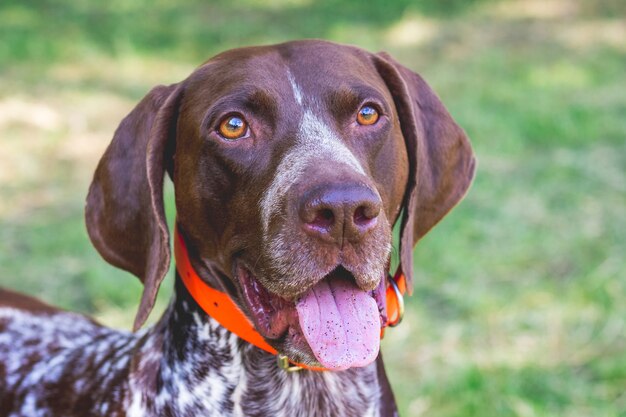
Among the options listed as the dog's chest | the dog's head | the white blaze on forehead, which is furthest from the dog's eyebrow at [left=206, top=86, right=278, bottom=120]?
the dog's chest

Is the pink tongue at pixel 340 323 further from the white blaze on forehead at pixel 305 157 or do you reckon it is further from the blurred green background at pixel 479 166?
the blurred green background at pixel 479 166

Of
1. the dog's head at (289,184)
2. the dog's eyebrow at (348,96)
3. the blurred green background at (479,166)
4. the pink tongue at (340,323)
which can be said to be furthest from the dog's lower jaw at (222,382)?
the blurred green background at (479,166)

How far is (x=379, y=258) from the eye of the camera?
2.81m

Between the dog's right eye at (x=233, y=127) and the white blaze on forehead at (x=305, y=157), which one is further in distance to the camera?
the dog's right eye at (x=233, y=127)

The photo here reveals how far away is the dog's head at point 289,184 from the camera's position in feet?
9.05

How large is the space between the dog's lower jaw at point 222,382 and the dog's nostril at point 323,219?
62 centimetres

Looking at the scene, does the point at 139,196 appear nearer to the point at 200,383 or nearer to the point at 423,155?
the point at 200,383

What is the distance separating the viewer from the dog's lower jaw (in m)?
3.11

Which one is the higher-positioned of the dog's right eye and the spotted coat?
the dog's right eye

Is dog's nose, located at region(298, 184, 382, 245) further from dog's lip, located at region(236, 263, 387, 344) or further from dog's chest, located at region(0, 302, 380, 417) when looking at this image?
dog's chest, located at region(0, 302, 380, 417)

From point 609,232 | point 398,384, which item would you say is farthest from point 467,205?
point 398,384

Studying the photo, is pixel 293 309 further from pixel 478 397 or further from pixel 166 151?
pixel 478 397

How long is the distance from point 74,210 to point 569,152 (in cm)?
404

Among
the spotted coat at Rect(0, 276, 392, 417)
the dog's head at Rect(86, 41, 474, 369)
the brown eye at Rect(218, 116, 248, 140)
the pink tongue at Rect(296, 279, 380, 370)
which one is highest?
the brown eye at Rect(218, 116, 248, 140)
